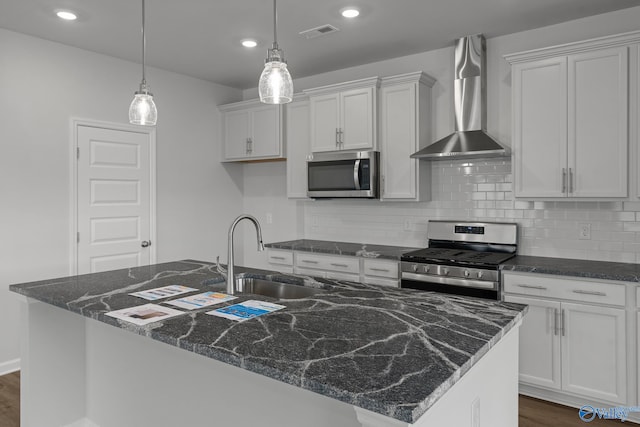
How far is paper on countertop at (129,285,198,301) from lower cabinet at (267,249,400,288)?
73.3 inches

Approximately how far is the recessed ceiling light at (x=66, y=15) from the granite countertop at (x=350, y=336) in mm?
1985

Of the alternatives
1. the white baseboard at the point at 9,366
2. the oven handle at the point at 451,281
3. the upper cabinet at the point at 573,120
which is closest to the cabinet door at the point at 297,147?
the oven handle at the point at 451,281

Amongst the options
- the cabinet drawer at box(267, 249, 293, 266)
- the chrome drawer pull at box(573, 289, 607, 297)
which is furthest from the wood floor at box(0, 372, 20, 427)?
the chrome drawer pull at box(573, 289, 607, 297)

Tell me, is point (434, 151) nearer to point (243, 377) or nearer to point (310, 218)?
point (310, 218)

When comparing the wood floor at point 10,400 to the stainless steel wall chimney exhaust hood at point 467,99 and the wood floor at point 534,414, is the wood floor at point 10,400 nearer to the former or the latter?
the wood floor at point 534,414

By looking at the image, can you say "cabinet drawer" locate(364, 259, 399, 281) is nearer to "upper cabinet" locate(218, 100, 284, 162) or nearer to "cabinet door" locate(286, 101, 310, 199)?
"cabinet door" locate(286, 101, 310, 199)

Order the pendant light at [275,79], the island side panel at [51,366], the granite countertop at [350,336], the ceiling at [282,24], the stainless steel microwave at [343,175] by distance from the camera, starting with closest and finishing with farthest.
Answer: the granite countertop at [350,336]
the pendant light at [275,79]
the island side panel at [51,366]
the ceiling at [282,24]
the stainless steel microwave at [343,175]

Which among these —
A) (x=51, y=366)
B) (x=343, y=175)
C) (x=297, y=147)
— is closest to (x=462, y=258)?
(x=343, y=175)

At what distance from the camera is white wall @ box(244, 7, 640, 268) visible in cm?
323

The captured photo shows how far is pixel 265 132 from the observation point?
484cm

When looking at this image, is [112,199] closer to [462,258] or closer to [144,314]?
[144,314]

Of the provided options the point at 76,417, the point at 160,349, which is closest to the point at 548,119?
the point at 160,349

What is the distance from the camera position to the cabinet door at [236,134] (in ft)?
16.4

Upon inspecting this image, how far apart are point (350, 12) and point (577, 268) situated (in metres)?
2.33
